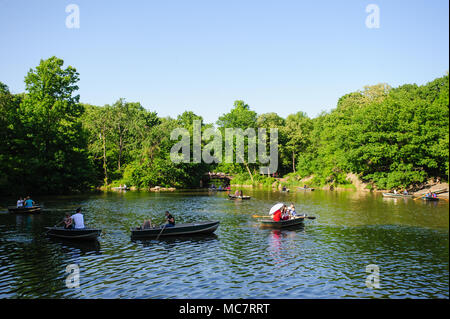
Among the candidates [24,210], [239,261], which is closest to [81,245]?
[239,261]

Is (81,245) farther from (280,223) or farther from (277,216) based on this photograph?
(280,223)

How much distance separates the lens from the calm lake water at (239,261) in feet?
54.2

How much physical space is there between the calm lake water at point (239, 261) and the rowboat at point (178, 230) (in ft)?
2.26

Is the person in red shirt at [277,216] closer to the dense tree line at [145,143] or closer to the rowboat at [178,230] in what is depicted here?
the rowboat at [178,230]

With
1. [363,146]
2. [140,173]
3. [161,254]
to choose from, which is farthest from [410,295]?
[140,173]

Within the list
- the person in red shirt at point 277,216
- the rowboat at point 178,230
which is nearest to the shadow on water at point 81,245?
the rowboat at point 178,230

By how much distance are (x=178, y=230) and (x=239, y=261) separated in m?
7.89

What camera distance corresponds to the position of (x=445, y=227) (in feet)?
104

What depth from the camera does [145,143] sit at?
86.9 m

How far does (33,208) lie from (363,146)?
56.0 m

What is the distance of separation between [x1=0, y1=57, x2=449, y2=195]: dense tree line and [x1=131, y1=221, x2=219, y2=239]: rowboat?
110 ft

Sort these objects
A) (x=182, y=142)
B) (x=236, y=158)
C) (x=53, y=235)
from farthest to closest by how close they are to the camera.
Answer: (x=236, y=158) → (x=182, y=142) → (x=53, y=235)

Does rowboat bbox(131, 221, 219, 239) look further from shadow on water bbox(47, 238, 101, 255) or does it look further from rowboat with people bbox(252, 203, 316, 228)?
rowboat with people bbox(252, 203, 316, 228)
